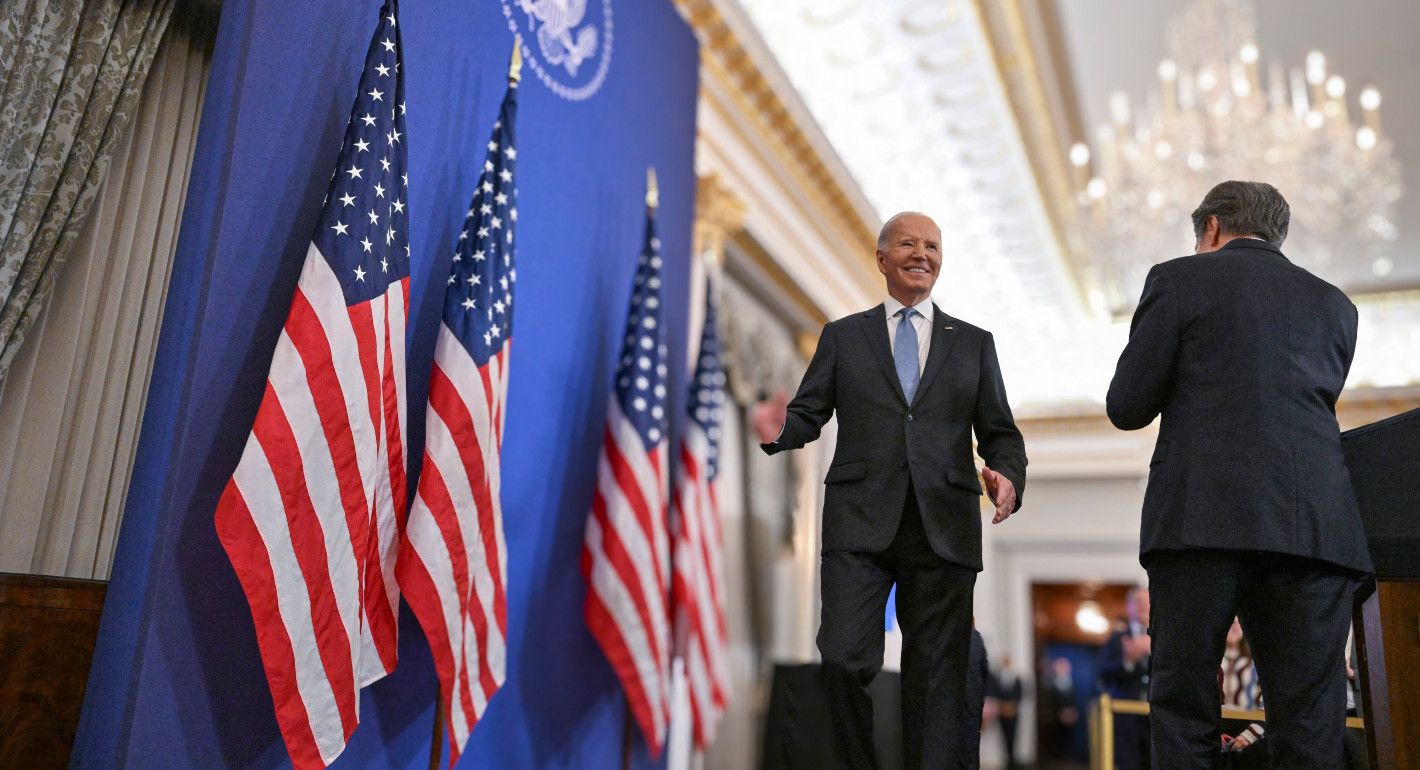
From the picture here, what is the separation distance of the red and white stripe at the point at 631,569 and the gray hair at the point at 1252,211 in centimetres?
294

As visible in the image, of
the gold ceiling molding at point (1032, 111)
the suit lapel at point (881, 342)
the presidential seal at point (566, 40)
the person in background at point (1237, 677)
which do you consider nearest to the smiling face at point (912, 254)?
the suit lapel at point (881, 342)

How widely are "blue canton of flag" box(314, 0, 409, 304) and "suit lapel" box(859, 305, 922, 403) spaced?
167 cm

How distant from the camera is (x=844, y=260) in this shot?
11008 millimetres

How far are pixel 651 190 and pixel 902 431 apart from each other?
3242 mm

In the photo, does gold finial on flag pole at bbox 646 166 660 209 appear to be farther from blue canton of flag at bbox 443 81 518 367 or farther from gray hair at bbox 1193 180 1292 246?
gray hair at bbox 1193 180 1292 246

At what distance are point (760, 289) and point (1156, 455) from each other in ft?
23.7

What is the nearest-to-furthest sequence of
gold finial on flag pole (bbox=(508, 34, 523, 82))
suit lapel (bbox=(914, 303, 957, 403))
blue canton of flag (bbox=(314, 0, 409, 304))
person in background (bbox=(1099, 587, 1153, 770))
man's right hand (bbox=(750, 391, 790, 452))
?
suit lapel (bbox=(914, 303, 957, 403)), blue canton of flag (bbox=(314, 0, 409, 304)), gold finial on flag pole (bbox=(508, 34, 523, 82)), person in background (bbox=(1099, 587, 1153, 770)), man's right hand (bbox=(750, 391, 790, 452))

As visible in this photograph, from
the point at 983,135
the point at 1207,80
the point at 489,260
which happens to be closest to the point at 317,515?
the point at 489,260

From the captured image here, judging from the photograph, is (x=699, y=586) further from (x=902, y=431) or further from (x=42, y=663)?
(x=42, y=663)

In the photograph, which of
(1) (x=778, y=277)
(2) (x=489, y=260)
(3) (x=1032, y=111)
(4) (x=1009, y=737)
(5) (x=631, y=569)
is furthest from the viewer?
(4) (x=1009, y=737)

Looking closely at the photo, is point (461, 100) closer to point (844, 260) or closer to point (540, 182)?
point (540, 182)

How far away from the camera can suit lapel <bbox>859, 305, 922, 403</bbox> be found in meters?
3.01

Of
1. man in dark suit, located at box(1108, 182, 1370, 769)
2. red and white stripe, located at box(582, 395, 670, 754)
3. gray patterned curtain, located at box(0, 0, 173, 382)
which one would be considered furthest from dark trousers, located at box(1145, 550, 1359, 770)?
gray patterned curtain, located at box(0, 0, 173, 382)

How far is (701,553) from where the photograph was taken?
20.2 ft
